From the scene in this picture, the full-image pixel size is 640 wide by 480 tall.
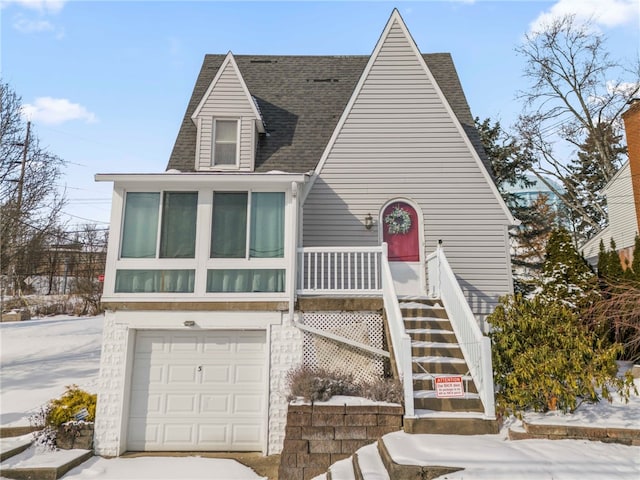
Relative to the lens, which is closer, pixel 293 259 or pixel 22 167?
pixel 293 259

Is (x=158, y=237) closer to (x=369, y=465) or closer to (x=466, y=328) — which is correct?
(x=369, y=465)

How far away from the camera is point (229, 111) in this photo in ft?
30.0

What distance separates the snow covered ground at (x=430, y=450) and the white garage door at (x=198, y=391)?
499mm

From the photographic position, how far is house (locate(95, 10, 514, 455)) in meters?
6.82

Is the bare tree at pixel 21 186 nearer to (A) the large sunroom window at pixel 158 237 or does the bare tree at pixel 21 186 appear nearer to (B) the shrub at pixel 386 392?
(A) the large sunroom window at pixel 158 237

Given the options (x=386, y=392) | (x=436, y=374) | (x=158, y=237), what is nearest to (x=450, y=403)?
(x=436, y=374)

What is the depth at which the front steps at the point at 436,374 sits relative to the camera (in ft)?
15.5

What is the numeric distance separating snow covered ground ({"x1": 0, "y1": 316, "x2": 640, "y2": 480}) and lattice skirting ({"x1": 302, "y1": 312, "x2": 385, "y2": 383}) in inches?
79.8

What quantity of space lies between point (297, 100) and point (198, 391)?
7.87 metres

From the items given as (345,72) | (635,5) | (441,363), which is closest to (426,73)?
(345,72)

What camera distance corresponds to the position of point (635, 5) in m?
9.02

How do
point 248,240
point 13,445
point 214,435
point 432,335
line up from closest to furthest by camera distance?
1. point 13,445
2. point 432,335
3. point 214,435
4. point 248,240

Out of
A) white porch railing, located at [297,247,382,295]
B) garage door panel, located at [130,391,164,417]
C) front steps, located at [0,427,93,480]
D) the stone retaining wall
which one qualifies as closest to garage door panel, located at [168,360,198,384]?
garage door panel, located at [130,391,164,417]

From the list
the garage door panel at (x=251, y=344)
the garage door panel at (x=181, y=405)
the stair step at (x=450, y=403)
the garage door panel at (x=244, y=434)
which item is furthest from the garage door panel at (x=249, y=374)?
the stair step at (x=450, y=403)
